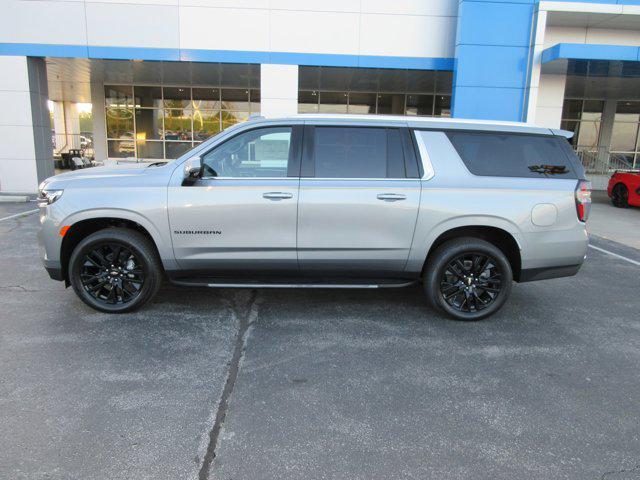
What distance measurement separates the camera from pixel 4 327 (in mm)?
4535

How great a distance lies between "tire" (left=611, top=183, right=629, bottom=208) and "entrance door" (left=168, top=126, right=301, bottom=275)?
13.6 m

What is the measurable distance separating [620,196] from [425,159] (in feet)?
42.6

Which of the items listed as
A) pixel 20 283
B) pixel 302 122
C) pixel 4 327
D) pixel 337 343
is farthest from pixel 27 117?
pixel 337 343

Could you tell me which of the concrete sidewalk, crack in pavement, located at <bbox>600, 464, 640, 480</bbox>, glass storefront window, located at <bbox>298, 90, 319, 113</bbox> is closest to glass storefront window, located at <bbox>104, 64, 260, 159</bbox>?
glass storefront window, located at <bbox>298, 90, 319, 113</bbox>

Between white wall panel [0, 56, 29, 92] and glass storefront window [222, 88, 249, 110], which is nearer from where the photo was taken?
white wall panel [0, 56, 29, 92]

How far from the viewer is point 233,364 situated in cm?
391

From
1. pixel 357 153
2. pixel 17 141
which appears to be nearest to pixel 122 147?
pixel 17 141

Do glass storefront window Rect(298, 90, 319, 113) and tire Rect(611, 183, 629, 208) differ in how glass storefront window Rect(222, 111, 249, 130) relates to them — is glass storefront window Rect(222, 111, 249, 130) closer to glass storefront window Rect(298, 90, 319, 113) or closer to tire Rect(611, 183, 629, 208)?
glass storefront window Rect(298, 90, 319, 113)

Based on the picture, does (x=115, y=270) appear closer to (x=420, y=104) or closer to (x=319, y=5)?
(x=319, y=5)

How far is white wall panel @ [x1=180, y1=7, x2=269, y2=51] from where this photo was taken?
12.7 meters

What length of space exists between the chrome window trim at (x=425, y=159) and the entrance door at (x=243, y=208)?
1210mm

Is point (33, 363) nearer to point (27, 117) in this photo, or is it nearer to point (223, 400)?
point (223, 400)

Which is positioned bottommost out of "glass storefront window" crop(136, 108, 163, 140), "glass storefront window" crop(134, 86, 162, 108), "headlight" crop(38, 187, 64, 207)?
"headlight" crop(38, 187, 64, 207)

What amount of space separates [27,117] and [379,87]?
11.8m
